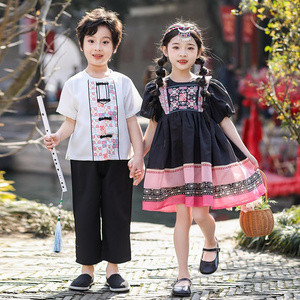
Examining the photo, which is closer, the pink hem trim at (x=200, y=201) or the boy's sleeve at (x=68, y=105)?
the pink hem trim at (x=200, y=201)

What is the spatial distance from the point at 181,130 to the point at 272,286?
3.73 feet

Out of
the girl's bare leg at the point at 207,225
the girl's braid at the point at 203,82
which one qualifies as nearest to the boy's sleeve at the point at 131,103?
the girl's braid at the point at 203,82

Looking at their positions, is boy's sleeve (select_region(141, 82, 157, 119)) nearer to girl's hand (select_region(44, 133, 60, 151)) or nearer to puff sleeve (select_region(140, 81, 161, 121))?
puff sleeve (select_region(140, 81, 161, 121))

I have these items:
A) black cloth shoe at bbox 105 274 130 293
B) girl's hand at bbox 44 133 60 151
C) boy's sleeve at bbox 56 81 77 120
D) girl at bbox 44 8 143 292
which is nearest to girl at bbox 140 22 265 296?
girl at bbox 44 8 143 292

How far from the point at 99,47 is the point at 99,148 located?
23.6 inches

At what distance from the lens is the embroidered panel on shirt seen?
3.86 meters

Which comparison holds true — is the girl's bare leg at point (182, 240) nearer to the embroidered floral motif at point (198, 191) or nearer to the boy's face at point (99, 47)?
the embroidered floral motif at point (198, 191)

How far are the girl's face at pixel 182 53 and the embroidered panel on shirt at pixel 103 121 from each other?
0.42 metres

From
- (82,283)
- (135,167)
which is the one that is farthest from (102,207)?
(82,283)

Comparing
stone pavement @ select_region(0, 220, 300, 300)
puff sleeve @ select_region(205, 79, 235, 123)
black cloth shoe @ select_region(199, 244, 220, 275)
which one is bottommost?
stone pavement @ select_region(0, 220, 300, 300)

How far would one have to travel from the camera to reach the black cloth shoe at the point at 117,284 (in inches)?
151

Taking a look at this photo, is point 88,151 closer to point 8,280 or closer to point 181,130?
point 181,130

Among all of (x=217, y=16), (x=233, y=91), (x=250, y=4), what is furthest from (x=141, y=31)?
(x=250, y=4)

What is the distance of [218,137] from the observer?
3.86m
